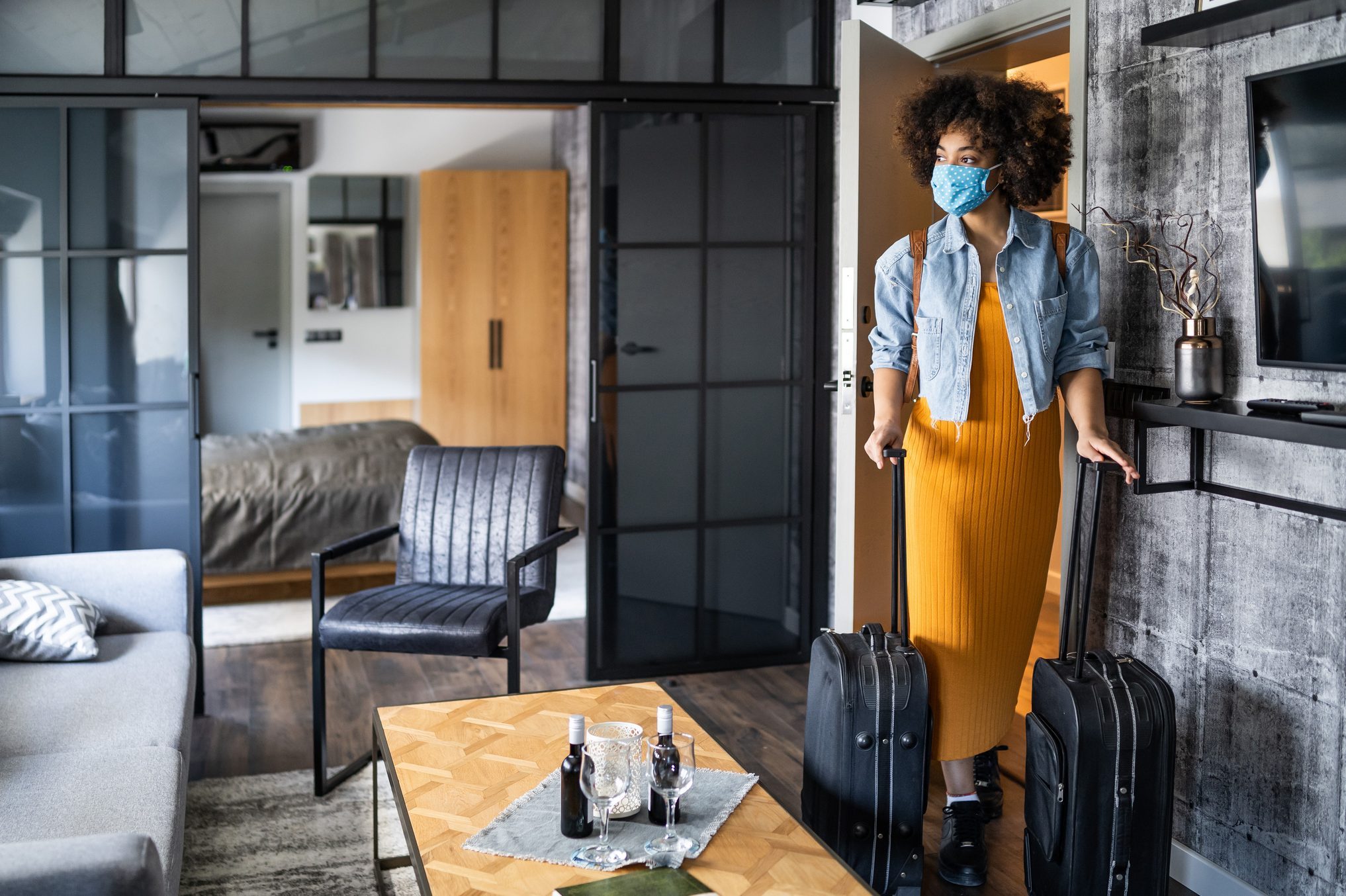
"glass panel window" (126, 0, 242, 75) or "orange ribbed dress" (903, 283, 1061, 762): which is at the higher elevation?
"glass panel window" (126, 0, 242, 75)

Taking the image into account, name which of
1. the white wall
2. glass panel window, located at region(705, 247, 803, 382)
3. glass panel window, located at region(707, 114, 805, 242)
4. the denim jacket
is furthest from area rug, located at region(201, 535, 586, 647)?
the white wall

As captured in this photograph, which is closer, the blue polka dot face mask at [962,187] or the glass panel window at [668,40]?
the blue polka dot face mask at [962,187]

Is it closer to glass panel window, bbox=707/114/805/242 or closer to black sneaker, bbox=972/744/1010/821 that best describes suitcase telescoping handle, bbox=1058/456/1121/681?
black sneaker, bbox=972/744/1010/821

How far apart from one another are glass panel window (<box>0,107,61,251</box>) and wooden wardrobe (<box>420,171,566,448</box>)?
12.9 ft

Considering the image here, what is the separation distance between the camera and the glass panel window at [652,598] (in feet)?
13.8

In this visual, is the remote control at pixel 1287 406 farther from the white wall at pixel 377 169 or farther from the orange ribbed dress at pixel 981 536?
the white wall at pixel 377 169

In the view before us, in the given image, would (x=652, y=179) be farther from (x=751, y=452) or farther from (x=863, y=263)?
(x=863, y=263)

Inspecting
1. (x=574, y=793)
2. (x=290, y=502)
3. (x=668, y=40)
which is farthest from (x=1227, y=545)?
(x=290, y=502)

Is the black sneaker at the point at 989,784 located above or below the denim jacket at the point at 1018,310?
below

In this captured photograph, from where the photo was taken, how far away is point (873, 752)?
2.45m

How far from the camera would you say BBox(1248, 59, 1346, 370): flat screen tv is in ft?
7.05

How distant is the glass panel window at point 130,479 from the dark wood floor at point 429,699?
0.60 m

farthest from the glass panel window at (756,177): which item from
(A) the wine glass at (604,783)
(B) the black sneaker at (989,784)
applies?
(A) the wine glass at (604,783)

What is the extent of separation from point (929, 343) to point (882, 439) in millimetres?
234
